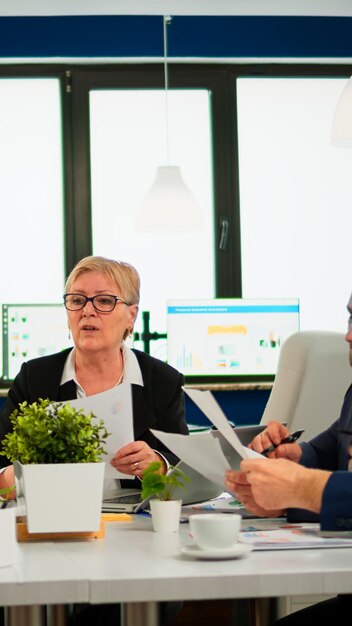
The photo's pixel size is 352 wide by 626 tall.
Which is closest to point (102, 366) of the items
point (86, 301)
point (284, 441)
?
point (86, 301)

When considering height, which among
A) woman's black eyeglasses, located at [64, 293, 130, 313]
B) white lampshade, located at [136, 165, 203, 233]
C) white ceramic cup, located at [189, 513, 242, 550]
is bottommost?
white ceramic cup, located at [189, 513, 242, 550]

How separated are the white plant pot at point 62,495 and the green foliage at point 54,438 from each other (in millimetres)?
39

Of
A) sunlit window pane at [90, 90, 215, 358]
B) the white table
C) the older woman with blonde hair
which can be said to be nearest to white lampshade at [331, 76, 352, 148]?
the older woman with blonde hair

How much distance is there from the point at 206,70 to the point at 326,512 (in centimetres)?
520

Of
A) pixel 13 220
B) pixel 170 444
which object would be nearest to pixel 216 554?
pixel 170 444

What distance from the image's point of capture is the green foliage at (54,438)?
1771 millimetres

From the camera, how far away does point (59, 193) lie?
655 centimetres

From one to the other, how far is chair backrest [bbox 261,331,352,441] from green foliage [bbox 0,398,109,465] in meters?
1.46

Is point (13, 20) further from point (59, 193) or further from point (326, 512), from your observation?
point (326, 512)

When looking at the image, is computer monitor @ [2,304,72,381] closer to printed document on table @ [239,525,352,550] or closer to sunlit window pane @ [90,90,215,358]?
sunlit window pane @ [90,90,215,358]

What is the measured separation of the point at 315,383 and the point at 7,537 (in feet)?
5.91

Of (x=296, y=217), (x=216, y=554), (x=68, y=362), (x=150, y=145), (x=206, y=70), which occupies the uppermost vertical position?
(x=206, y=70)

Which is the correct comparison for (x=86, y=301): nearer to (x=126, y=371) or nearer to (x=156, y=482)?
(x=126, y=371)

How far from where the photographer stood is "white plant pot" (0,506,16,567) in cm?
153
